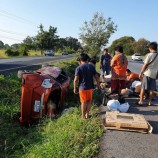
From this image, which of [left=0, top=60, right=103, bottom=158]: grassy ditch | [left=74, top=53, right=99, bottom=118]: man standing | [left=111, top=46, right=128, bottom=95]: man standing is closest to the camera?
[left=0, top=60, right=103, bottom=158]: grassy ditch

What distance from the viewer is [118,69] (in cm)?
914

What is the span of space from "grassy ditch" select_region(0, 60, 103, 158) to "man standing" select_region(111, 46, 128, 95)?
44.0 inches

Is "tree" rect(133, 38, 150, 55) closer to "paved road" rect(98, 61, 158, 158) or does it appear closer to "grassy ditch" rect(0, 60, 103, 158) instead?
"grassy ditch" rect(0, 60, 103, 158)

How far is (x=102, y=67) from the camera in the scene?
47.6 ft

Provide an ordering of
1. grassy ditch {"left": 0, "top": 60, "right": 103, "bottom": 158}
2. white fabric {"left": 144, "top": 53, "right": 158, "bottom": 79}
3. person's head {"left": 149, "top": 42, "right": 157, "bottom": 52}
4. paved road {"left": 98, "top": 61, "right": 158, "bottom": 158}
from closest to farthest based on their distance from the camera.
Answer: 1. paved road {"left": 98, "top": 61, "right": 158, "bottom": 158}
2. grassy ditch {"left": 0, "top": 60, "right": 103, "bottom": 158}
3. person's head {"left": 149, "top": 42, "right": 157, "bottom": 52}
4. white fabric {"left": 144, "top": 53, "right": 158, "bottom": 79}

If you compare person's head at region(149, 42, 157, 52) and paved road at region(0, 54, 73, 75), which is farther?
paved road at region(0, 54, 73, 75)

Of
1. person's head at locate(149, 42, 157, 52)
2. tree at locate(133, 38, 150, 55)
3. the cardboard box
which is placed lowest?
the cardboard box

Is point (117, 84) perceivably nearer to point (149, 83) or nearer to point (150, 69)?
point (149, 83)

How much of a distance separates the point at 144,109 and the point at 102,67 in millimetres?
6222

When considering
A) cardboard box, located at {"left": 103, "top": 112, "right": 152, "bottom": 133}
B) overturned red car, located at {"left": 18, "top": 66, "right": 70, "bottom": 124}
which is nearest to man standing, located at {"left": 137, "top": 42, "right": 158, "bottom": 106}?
cardboard box, located at {"left": 103, "top": 112, "right": 152, "bottom": 133}

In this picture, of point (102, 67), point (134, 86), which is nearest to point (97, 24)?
point (102, 67)

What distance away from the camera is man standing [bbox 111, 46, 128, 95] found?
9.10 metres

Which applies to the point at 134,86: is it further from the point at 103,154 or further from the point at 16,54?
the point at 16,54

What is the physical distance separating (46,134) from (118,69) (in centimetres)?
337
